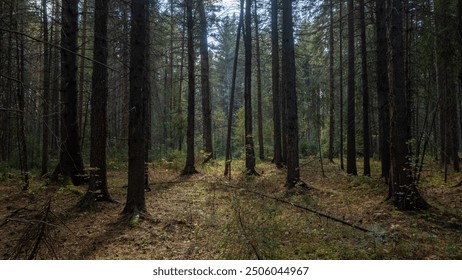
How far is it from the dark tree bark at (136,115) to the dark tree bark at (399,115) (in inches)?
231

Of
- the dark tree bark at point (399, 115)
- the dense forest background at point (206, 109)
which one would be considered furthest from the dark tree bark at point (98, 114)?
the dark tree bark at point (399, 115)

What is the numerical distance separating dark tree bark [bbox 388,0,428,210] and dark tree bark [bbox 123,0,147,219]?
5.87 meters

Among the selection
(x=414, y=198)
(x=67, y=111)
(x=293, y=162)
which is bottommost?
(x=414, y=198)

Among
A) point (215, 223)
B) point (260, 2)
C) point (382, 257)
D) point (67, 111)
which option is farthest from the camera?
point (260, 2)

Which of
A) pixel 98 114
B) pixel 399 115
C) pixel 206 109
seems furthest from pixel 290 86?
pixel 206 109

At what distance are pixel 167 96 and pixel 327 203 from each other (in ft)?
82.4

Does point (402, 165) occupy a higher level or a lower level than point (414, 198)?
higher

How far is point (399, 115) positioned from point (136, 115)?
613 centimetres

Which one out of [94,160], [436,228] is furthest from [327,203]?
[94,160]

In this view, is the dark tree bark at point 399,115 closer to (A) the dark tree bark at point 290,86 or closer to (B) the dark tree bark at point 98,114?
(A) the dark tree bark at point 290,86

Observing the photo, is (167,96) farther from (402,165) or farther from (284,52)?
(402,165)

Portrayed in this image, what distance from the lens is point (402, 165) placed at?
26.5 feet

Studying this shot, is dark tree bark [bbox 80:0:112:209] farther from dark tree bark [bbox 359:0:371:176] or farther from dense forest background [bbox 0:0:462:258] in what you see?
dark tree bark [bbox 359:0:371:176]
